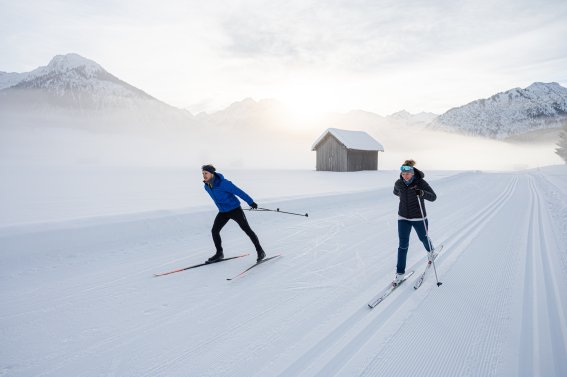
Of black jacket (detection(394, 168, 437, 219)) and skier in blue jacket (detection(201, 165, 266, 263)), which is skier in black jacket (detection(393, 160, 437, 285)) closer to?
black jacket (detection(394, 168, 437, 219))

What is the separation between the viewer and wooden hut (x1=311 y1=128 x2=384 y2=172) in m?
34.6

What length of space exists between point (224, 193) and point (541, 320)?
503 cm

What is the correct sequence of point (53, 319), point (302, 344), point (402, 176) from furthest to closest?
point (402, 176) → point (53, 319) → point (302, 344)

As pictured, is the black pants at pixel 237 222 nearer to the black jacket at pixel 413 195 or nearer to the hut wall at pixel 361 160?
the black jacket at pixel 413 195

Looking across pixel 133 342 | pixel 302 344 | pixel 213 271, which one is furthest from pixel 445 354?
pixel 213 271

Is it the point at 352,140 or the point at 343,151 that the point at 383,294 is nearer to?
the point at 343,151

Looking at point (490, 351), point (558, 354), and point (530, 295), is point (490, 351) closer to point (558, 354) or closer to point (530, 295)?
point (558, 354)

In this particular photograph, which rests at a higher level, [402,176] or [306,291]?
[402,176]

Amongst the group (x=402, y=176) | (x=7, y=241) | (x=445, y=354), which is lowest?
(x=445, y=354)

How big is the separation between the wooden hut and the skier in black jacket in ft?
96.5

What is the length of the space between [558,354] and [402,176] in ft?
9.31

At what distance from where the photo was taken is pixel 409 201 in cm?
498

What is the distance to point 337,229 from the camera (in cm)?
847

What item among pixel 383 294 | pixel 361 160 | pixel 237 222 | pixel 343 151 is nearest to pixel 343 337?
pixel 383 294
